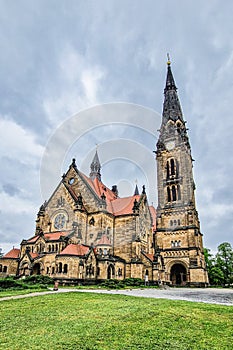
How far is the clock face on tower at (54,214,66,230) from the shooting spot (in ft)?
133

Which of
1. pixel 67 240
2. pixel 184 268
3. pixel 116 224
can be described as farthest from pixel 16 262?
pixel 184 268

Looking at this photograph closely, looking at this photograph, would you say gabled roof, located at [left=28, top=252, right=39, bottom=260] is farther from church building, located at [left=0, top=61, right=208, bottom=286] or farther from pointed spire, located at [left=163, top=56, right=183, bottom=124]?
pointed spire, located at [left=163, top=56, right=183, bottom=124]

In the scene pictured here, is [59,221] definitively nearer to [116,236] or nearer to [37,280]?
[116,236]

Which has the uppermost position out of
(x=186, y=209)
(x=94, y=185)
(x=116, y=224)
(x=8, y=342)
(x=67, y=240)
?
(x=94, y=185)

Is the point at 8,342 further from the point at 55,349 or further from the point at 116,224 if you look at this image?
the point at 116,224

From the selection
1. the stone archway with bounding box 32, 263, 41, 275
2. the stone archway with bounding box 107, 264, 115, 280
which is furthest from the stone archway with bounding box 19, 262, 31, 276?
the stone archway with bounding box 107, 264, 115, 280

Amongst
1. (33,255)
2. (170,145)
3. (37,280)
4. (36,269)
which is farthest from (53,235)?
(170,145)

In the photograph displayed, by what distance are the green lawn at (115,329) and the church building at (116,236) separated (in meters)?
24.4

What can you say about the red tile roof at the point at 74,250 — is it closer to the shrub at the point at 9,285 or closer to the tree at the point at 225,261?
the shrub at the point at 9,285

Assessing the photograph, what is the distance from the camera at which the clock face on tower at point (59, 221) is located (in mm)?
40600

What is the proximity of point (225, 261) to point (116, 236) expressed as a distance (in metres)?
27.8

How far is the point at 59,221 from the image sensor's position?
41.2 metres

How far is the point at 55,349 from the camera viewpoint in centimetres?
564

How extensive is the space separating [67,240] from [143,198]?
16845mm
